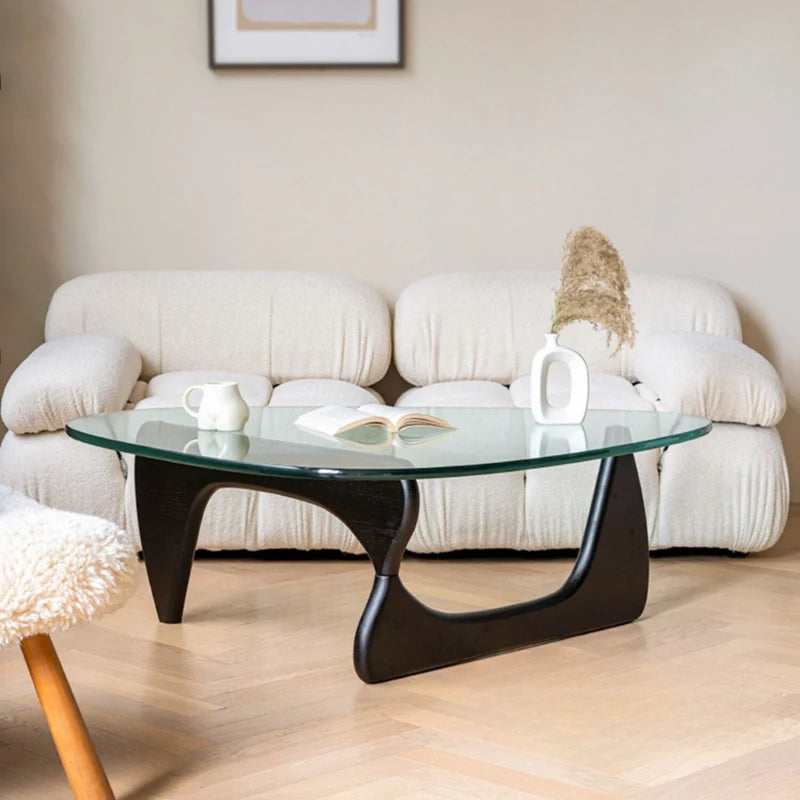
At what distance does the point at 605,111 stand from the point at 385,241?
829mm

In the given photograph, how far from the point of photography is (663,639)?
8.02 feet

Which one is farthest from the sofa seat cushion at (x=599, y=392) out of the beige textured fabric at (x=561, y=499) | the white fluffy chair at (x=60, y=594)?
the white fluffy chair at (x=60, y=594)

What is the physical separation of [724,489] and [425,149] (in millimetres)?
1551

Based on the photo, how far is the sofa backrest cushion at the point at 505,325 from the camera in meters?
3.64

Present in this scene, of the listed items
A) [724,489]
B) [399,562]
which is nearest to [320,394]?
[724,489]

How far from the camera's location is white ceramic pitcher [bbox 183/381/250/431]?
232 cm

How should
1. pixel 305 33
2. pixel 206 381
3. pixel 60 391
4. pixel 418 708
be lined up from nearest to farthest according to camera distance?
pixel 418 708 < pixel 60 391 < pixel 206 381 < pixel 305 33

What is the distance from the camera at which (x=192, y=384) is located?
341cm

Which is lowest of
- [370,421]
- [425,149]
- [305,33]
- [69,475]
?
[69,475]

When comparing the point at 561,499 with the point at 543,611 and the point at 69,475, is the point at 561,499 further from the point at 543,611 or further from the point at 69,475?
the point at 69,475

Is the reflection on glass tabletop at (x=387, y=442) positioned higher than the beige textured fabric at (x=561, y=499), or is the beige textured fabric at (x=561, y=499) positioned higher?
the reflection on glass tabletop at (x=387, y=442)

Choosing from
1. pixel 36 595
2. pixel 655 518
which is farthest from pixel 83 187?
pixel 36 595

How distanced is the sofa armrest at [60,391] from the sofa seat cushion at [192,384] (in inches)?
4.3

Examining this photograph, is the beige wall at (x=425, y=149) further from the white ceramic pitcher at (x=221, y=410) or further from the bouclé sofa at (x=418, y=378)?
the white ceramic pitcher at (x=221, y=410)
